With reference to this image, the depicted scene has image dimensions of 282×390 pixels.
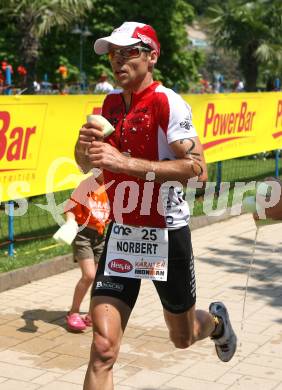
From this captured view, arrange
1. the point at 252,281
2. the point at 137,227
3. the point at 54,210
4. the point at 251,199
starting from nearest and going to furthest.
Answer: the point at 137,227
the point at 251,199
the point at 252,281
the point at 54,210

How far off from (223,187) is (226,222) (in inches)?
82.6

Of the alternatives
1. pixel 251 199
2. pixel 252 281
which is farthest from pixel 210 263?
pixel 251 199

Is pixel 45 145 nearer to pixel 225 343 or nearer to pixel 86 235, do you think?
pixel 86 235

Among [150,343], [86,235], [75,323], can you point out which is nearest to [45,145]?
[86,235]

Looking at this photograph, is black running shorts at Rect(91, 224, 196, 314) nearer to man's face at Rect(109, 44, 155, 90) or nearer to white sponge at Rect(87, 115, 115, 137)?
white sponge at Rect(87, 115, 115, 137)

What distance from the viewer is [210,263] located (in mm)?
8938

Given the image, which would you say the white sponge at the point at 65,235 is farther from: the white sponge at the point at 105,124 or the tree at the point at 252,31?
the tree at the point at 252,31

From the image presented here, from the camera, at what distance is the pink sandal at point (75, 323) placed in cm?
631

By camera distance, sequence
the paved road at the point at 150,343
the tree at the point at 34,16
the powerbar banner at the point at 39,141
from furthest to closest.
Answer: the tree at the point at 34,16
the powerbar banner at the point at 39,141
the paved road at the point at 150,343

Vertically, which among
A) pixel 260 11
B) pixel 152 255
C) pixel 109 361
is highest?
pixel 260 11

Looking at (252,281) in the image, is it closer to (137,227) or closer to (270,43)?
(137,227)

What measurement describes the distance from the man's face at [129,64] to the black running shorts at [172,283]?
89 centimetres

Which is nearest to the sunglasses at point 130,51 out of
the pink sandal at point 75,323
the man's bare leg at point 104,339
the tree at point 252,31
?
the man's bare leg at point 104,339

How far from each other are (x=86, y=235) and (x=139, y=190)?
228cm
